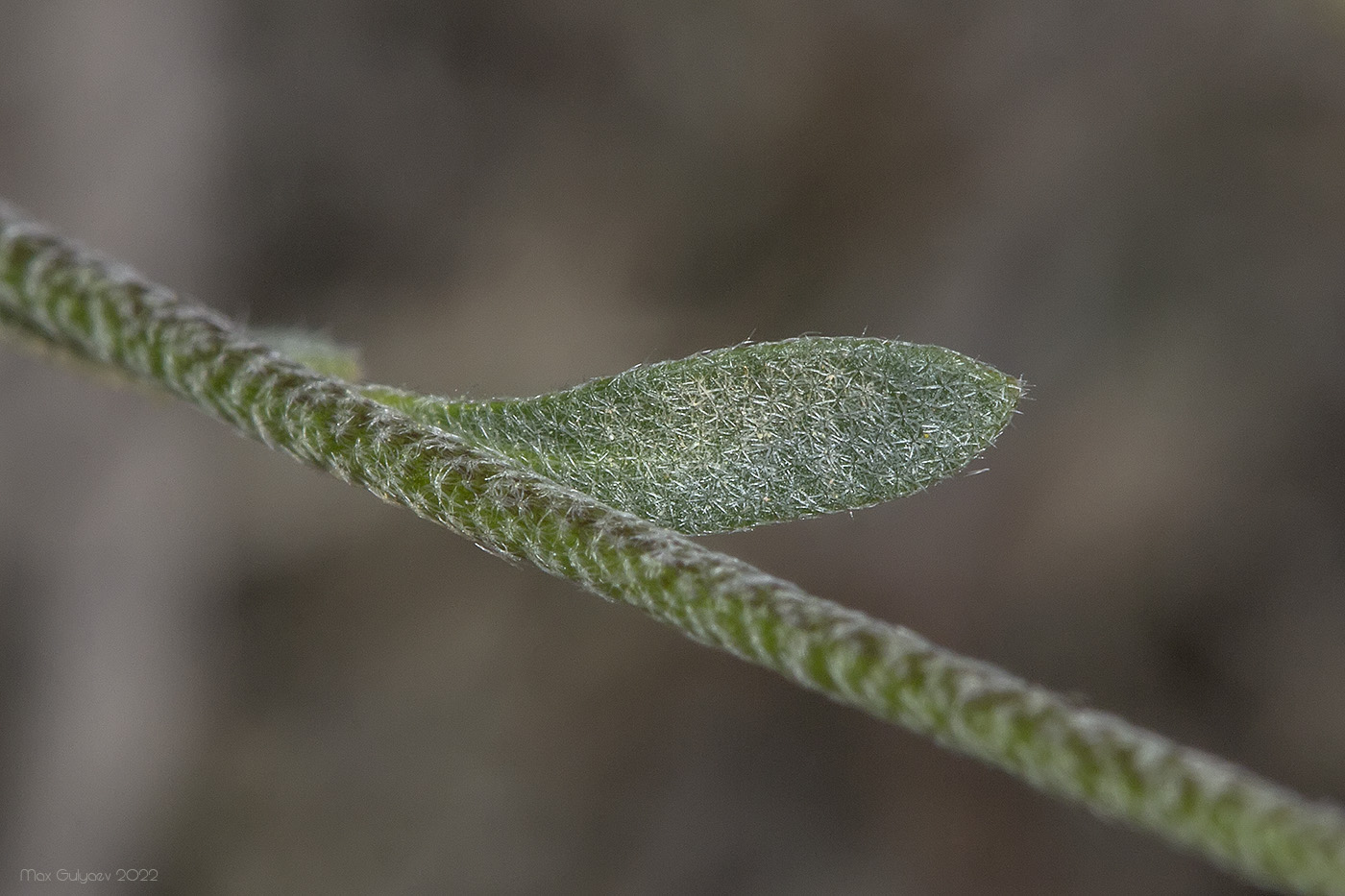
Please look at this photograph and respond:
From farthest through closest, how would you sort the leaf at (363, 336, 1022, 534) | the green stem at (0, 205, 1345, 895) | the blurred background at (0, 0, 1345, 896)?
1. the blurred background at (0, 0, 1345, 896)
2. the leaf at (363, 336, 1022, 534)
3. the green stem at (0, 205, 1345, 895)

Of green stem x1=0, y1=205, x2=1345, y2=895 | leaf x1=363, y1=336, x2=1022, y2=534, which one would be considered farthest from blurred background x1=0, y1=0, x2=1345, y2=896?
leaf x1=363, y1=336, x2=1022, y2=534

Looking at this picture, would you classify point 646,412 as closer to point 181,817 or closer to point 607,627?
point 607,627

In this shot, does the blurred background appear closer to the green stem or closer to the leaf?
the green stem

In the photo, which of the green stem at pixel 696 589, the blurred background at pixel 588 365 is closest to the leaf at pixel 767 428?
the green stem at pixel 696 589

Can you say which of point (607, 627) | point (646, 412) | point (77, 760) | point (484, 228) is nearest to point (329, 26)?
point (484, 228)

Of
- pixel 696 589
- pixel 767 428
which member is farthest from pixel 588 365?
pixel 696 589

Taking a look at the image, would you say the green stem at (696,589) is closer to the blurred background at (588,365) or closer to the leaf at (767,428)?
the leaf at (767,428)
